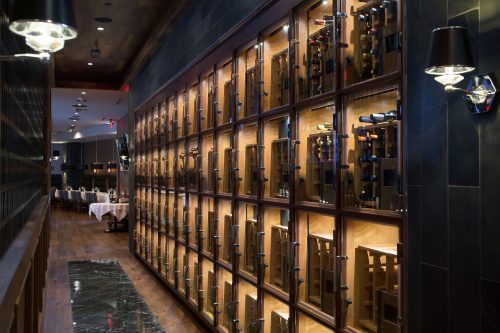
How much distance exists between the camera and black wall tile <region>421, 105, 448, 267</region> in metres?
1.81

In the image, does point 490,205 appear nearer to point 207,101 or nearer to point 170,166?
point 207,101

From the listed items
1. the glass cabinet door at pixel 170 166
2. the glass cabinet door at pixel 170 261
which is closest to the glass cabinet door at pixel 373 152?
the glass cabinet door at pixel 170 166

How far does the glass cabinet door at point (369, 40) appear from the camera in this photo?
212cm

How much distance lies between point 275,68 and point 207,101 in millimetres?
1498

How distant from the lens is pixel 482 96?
1.64 meters

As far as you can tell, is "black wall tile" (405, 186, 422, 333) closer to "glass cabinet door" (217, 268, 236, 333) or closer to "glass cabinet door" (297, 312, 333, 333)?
"glass cabinet door" (297, 312, 333, 333)

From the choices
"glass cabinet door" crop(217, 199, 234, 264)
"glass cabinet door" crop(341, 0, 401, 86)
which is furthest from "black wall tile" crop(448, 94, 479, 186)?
"glass cabinet door" crop(217, 199, 234, 264)

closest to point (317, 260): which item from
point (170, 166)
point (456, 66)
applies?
point (456, 66)

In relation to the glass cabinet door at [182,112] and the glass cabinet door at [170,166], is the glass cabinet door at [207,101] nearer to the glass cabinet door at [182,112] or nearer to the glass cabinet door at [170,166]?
the glass cabinet door at [182,112]

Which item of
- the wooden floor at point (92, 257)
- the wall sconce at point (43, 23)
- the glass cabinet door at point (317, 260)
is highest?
the wall sconce at point (43, 23)

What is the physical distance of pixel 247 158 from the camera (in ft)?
12.4

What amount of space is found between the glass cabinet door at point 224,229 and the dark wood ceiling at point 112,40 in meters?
2.16

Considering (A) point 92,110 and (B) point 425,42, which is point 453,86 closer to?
(B) point 425,42

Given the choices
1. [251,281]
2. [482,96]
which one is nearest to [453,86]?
[482,96]
